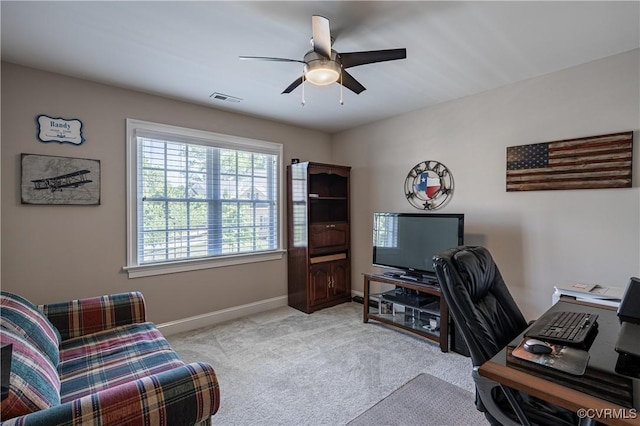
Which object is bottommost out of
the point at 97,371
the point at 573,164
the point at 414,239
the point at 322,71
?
the point at 97,371

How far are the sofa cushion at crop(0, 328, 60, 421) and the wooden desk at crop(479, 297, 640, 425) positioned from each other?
160 cm

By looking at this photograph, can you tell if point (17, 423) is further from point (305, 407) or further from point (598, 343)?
point (598, 343)

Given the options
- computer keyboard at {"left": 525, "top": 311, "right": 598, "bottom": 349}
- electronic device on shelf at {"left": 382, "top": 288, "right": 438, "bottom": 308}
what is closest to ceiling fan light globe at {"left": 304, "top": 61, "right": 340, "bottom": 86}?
computer keyboard at {"left": 525, "top": 311, "right": 598, "bottom": 349}

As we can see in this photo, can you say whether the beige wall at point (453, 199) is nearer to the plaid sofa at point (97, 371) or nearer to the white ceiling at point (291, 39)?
the white ceiling at point (291, 39)

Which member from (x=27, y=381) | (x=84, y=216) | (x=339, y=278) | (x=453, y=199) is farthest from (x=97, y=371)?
(x=453, y=199)

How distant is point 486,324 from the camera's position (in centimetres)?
133

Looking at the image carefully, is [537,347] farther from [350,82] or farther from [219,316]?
[219,316]

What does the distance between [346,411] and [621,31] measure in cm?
320

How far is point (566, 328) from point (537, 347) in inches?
11.4

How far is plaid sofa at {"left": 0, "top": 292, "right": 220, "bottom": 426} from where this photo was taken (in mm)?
1110

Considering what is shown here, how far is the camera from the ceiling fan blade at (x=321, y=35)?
5.59ft

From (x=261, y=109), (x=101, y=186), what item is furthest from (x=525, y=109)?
(x=101, y=186)

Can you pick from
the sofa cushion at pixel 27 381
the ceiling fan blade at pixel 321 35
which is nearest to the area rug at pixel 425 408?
the sofa cushion at pixel 27 381

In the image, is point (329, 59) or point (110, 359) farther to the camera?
point (329, 59)
